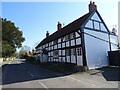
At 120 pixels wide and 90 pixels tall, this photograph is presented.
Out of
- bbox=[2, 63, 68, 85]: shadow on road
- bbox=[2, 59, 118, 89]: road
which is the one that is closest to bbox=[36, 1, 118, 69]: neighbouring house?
bbox=[2, 63, 68, 85]: shadow on road

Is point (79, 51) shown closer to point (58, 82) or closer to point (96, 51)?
point (96, 51)

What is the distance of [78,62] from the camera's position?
28.6 metres

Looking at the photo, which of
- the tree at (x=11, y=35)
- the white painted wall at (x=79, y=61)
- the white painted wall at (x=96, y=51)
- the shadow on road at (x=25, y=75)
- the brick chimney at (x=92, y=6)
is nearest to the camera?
the shadow on road at (x=25, y=75)

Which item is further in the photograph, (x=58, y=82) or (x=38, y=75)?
(x=38, y=75)

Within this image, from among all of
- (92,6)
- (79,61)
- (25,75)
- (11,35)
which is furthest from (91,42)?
(11,35)

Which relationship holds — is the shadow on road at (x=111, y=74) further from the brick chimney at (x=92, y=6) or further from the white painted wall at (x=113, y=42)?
the brick chimney at (x=92, y=6)

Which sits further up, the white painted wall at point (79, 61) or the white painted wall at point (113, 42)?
the white painted wall at point (113, 42)

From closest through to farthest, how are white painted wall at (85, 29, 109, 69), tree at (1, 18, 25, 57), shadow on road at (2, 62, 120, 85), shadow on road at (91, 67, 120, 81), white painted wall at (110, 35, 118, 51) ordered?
1. shadow on road at (91, 67, 120, 81)
2. shadow on road at (2, 62, 120, 85)
3. white painted wall at (85, 29, 109, 69)
4. white painted wall at (110, 35, 118, 51)
5. tree at (1, 18, 25, 57)

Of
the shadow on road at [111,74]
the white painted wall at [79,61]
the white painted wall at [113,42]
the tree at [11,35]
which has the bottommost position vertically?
the shadow on road at [111,74]

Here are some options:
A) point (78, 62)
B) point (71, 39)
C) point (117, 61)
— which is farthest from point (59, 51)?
point (117, 61)

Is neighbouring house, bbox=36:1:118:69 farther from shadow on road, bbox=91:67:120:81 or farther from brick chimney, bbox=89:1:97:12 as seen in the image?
shadow on road, bbox=91:67:120:81

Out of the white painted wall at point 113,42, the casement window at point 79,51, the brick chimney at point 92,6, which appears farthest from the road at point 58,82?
the brick chimney at point 92,6

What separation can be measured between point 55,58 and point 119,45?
12961mm

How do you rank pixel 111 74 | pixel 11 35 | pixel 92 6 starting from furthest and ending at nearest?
pixel 11 35 < pixel 92 6 < pixel 111 74
